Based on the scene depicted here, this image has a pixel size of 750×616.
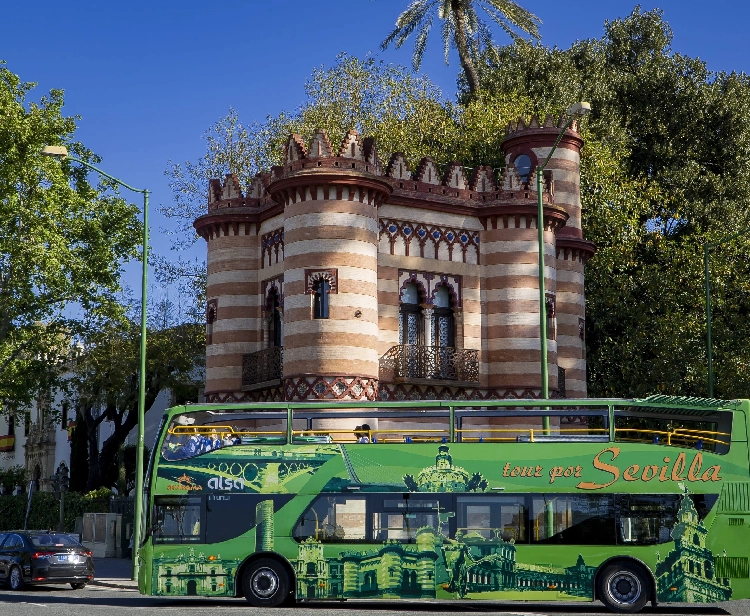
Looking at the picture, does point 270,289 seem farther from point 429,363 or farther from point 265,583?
point 265,583

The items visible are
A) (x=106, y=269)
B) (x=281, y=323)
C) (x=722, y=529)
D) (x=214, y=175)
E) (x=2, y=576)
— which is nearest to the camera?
(x=722, y=529)

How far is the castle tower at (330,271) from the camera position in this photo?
95.1 feet

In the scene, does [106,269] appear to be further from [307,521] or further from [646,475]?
[646,475]

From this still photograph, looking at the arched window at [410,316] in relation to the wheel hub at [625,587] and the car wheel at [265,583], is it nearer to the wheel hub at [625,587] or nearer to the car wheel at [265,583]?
the car wheel at [265,583]

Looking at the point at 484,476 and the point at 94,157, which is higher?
the point at 94,157

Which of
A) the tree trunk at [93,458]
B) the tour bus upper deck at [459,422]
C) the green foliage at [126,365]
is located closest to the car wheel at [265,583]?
the tour bus upper deck at [459,422]

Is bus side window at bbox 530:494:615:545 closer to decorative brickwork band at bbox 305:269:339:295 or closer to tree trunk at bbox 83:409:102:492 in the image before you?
decorative brickwork band at bbox 305:269:339:295

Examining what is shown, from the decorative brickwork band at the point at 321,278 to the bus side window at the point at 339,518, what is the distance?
10.9 m

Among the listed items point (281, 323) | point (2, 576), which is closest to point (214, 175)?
point (281, 323)

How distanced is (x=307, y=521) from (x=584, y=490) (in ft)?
15.9

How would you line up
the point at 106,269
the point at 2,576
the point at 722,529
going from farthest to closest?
1. the point at 106,269
2. the point at 2,576
3. the point at 722,529

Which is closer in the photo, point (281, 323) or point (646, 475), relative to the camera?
point (646, 475)

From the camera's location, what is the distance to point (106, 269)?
41688 mm

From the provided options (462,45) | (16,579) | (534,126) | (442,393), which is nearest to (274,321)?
(442,393)
